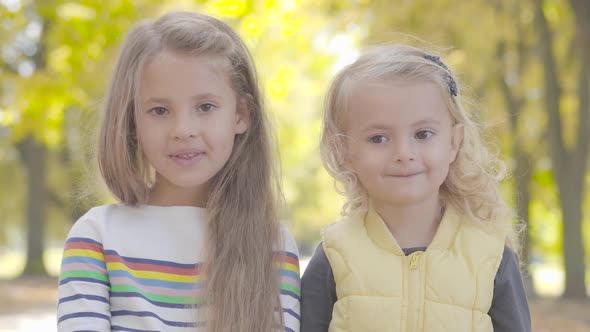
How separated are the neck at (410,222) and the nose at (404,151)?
0.22 metres

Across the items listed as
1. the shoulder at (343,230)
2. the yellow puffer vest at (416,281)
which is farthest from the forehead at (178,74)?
the yellow puffer vest at (416,281)

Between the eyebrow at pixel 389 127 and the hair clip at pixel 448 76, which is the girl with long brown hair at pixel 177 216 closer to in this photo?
the eyebrow at pixel 389 127

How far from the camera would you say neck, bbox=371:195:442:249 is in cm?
277

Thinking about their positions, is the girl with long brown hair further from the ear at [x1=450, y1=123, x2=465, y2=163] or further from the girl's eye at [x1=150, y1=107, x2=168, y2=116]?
the ear at [x1=450, y1=123, x2=465, y2=163]

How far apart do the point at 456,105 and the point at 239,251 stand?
92 centimetres

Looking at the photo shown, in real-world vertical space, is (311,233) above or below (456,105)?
above

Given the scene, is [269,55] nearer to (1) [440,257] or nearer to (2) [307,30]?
(2) [307,30]

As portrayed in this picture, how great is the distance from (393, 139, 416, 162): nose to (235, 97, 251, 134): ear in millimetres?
612

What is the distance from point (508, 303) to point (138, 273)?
4.11ft

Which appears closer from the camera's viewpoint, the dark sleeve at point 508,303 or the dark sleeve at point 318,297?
the dark sleeve at point 508,303

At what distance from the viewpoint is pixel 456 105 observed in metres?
2.79

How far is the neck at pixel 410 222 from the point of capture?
9.09ft

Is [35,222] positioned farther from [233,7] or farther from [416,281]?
[416,281]

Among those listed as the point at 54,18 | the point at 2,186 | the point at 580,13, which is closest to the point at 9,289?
the point at 54,18
